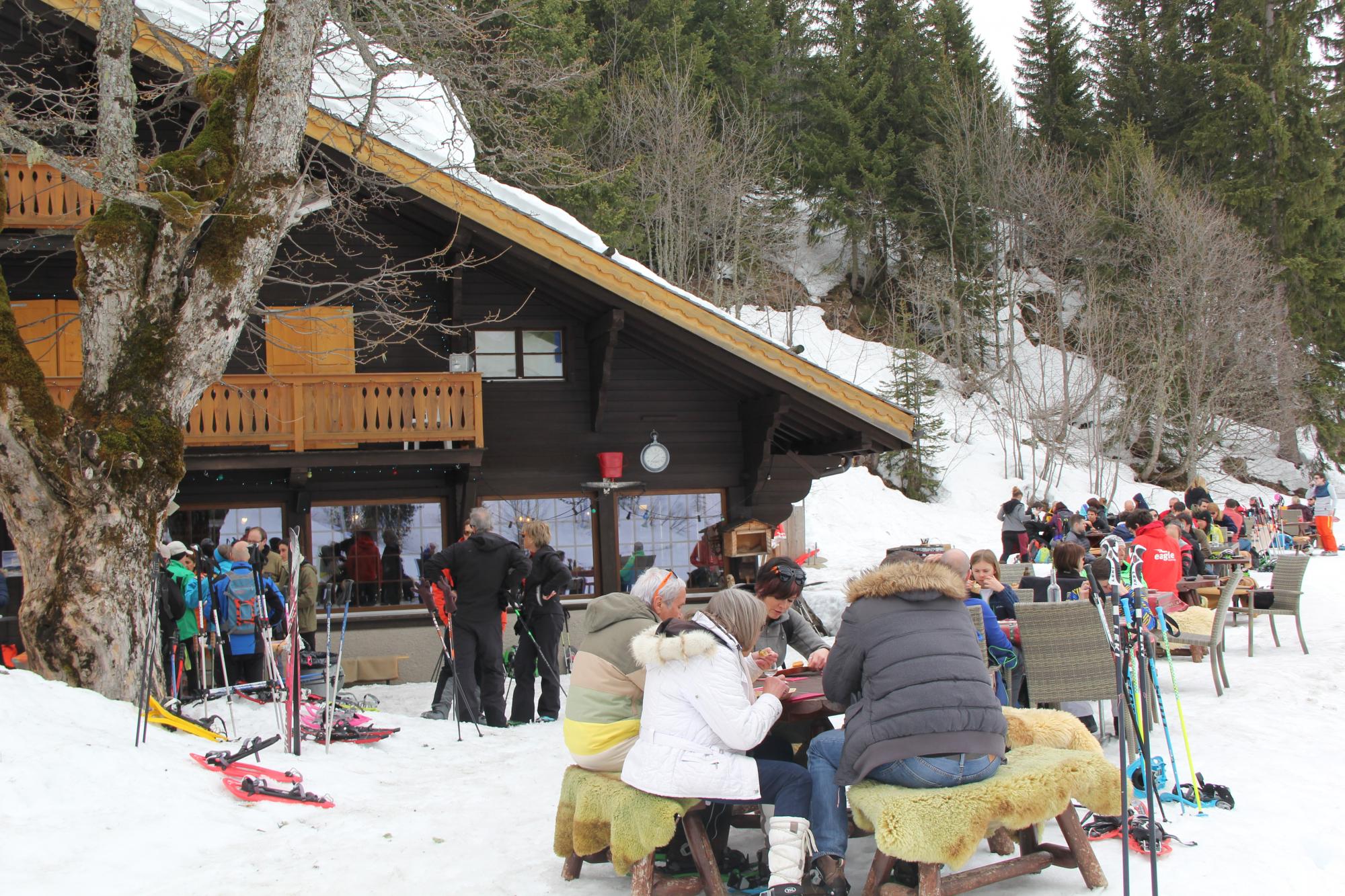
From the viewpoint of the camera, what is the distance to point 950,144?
132ft

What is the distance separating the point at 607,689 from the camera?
5105 mm

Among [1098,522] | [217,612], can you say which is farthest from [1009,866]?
[1098,522]

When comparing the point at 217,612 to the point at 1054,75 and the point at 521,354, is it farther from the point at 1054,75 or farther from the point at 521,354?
the point at 1054,75

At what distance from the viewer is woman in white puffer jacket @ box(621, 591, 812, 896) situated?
4.54 m

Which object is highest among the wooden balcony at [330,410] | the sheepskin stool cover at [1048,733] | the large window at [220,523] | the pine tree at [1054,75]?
the pine tree at [1054,75]

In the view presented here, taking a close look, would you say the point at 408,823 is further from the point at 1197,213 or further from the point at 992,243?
the point at 992,243

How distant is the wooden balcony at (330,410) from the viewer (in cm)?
1219

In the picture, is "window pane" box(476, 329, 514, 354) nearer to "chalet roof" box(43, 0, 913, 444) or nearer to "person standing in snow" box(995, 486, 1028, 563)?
"chalet roof" box(43, 0, 913, 444)

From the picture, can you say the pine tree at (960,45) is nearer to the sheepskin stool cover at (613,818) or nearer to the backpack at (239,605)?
the backpack at (239,605)

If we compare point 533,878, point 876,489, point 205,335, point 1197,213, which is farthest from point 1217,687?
point 1197,213

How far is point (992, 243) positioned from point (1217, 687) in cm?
3339

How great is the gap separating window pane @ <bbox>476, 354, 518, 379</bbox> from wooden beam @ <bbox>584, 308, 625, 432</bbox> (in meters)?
0.99

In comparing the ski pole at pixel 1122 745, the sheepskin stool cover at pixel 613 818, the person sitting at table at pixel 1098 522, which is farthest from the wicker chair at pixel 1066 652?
the person sitting at table at pixel 1098 522

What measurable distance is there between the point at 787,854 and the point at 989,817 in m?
0.81
